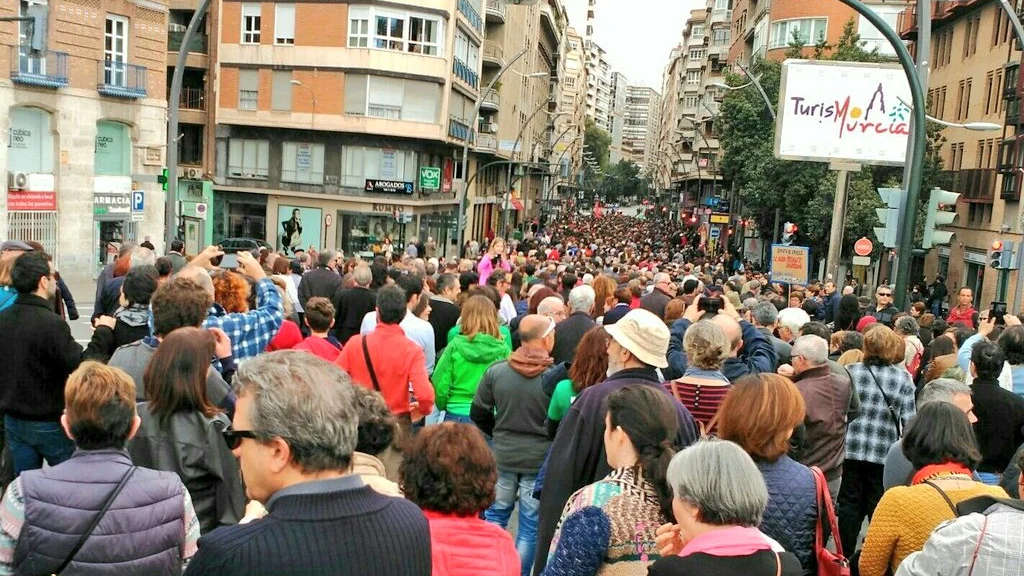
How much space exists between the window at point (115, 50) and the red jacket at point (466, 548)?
3043 centimetres

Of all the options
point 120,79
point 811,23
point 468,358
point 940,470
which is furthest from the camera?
point 811,23

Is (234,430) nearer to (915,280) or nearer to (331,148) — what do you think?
(331,148)

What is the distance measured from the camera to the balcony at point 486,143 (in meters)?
51.4

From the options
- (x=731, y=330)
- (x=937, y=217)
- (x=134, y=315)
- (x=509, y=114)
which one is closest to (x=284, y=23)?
(x=509, y=114)

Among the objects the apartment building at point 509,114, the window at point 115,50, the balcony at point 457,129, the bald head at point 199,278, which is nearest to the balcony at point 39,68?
the window at point 115,50

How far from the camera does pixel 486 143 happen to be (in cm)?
5350

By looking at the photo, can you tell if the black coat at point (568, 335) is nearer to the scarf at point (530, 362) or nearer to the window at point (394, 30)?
the scarf at point (530, 362)

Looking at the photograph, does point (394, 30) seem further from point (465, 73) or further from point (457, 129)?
point (465, 73)

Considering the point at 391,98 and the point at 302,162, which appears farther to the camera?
the point at 302,162

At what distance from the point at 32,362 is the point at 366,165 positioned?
3619 centimetres

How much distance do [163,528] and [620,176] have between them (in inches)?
7624

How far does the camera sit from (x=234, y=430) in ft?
8.77

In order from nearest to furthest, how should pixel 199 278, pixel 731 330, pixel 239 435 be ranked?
1. pixel 239 435
2. pixel 199 278
3. pixel 731 330

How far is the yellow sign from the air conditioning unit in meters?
21.0
